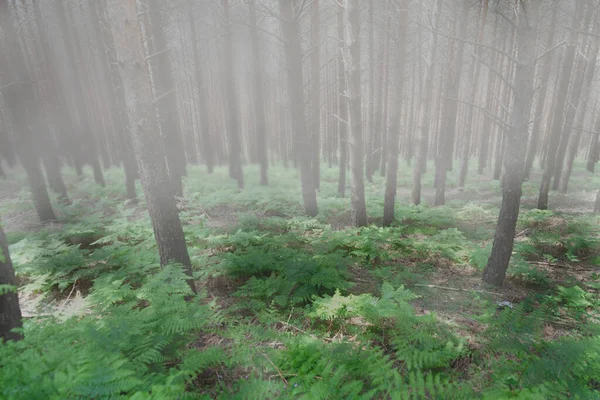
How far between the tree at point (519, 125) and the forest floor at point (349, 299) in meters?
1.25

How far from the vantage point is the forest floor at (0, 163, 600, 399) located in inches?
109

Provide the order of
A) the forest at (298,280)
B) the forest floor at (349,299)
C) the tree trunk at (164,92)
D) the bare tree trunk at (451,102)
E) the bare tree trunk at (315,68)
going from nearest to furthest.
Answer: the forest at (298,280)
the forest floor at (349,299)
the bare tree trunk at (451,102)
the bare tree trunk at (315,68)
the tree trunk at (164,92)

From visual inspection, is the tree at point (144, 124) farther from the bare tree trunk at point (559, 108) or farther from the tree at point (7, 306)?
the bare tree trunk at point (559, 108)

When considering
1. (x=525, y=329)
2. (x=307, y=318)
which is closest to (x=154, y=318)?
(x=307, y=318)

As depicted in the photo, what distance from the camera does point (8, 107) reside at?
33.2 feet

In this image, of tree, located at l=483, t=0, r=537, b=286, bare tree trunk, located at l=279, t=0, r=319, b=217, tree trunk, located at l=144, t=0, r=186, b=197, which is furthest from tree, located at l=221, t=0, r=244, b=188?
tree, located at l=483, t=0, r=537, b=286

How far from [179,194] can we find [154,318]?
374 inches

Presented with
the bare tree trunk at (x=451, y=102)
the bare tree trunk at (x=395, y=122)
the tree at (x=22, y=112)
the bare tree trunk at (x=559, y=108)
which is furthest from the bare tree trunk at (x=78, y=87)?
→ the bare tree trunk at (x=559, y=108)

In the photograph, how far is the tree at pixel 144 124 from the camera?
4.20 m

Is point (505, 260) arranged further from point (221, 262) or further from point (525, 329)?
point (221, 262)

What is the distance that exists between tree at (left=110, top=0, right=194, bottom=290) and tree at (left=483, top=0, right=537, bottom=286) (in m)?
5.65

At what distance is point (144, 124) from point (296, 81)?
5875mm

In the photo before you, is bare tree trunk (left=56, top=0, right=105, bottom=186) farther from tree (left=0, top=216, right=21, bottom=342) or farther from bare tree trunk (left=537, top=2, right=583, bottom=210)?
bare tree trunk (left=537, top=2, right=583, bottom=210)

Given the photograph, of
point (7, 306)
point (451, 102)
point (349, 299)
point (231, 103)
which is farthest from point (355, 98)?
point (231, 103)
